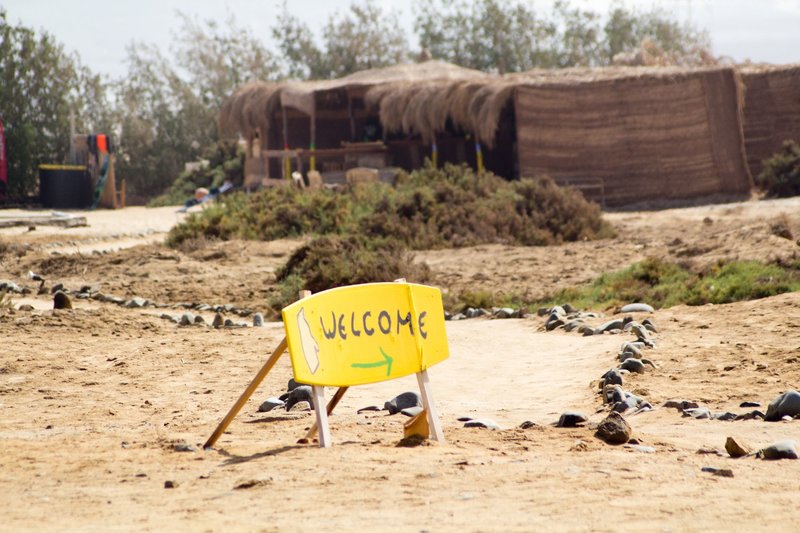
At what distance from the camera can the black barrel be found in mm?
30484

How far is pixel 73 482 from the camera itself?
16.4ft

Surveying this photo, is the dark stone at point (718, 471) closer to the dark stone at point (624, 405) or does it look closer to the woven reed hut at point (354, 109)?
the dark stone at point (624, 405)

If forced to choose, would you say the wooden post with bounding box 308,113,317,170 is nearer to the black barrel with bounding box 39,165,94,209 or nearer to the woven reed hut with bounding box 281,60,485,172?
the woven reed hut with bounding box 281,60,485,172

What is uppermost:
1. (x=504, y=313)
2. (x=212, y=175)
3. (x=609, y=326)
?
(x=212, y=175)

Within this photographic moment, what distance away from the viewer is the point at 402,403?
270 inches

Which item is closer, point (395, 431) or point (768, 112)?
point (395, 431)

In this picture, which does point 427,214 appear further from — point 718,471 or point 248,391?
point 718,471

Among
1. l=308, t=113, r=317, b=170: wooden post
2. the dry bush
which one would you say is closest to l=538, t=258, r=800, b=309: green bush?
the dry bush

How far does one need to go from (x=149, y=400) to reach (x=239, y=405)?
2.16 m

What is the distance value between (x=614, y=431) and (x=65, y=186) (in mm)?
26862

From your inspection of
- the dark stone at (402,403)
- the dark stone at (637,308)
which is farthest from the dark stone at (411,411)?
the dark stone at (637,308)

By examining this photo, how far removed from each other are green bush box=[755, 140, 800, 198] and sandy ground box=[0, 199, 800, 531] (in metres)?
9.48

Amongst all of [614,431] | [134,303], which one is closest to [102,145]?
[134,303]

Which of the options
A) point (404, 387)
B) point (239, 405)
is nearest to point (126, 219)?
point (404, 387)
